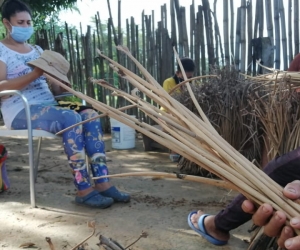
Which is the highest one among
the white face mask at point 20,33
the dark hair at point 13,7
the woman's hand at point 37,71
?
the dark hair at point 13,7

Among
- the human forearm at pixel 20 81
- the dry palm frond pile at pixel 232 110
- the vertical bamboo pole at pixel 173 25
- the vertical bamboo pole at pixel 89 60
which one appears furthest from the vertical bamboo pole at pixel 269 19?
the human forearm at pixel 20 81

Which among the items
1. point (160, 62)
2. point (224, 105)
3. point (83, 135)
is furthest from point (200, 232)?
point (160, 62)

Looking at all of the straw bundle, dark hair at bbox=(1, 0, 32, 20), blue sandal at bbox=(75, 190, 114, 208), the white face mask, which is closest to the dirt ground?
blue sandal at bbox=(75, 190, 114, 208)

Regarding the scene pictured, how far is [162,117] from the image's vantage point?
3.20ft

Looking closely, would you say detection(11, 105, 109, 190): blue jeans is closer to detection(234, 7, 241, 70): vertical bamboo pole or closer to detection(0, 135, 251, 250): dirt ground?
detection(0, 135, 251, 250): dirt ground

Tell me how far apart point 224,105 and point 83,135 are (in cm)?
102

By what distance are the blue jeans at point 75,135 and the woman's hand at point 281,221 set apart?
4.40 ft

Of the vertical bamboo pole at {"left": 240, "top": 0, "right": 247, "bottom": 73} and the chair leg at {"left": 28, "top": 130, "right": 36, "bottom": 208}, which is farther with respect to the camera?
the vertical bamboo pole at {"left": 240, "top": 0, "right": 247, "bottom": 73}

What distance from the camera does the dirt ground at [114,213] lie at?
1.79m

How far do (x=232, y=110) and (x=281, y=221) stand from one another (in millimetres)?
1929

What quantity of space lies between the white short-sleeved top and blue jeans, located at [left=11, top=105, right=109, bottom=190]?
6 cm

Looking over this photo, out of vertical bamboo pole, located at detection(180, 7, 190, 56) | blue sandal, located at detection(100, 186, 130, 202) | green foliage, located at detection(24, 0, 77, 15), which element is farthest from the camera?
green foliage, located at detection(24, 0, 77, 15)

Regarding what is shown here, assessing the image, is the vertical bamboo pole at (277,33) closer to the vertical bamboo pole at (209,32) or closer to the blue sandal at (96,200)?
the vertical bamboo pole at (209,32)

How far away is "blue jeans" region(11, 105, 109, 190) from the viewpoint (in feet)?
7.23
